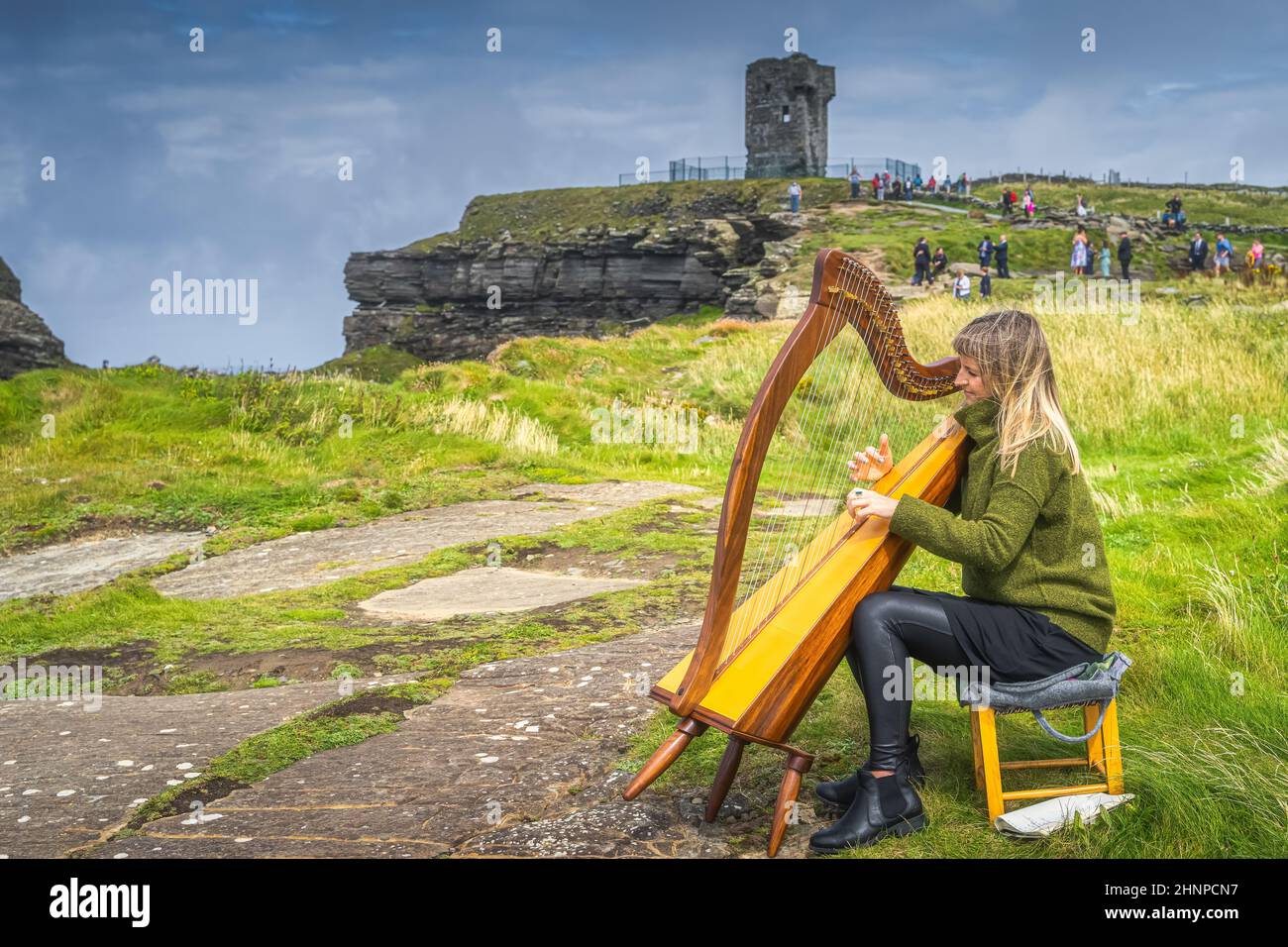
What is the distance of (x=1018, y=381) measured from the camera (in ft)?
11.4

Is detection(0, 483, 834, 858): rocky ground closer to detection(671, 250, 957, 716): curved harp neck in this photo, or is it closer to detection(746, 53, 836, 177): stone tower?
detection(671, 250, 957, 716): curved harp neck

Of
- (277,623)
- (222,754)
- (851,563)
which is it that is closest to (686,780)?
(851,563)

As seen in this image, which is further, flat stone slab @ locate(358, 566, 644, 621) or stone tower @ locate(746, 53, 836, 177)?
stone tower @ locate(746, 53, 836, 177)

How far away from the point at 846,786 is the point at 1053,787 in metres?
0.70

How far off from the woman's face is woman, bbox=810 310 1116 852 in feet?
0.22

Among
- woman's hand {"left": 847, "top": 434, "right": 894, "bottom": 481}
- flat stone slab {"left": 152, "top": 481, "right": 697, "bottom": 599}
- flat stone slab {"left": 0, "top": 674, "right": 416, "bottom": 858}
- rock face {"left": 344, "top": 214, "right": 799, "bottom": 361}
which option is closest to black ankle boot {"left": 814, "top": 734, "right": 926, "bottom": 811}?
woman's hand {"left": 847, "top": 434, "right": 894, "bottom": 481}

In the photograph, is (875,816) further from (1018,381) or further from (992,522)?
(1018,381)

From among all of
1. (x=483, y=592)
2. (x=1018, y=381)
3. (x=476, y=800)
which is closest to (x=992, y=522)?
(x=1018, y=381)

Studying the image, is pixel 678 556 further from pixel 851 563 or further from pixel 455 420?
pixel 455 420

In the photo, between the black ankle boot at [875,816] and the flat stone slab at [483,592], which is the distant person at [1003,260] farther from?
the black ankle boot at [875,816]

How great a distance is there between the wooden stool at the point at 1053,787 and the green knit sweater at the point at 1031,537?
26 centimetres

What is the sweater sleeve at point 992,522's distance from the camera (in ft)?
10.8

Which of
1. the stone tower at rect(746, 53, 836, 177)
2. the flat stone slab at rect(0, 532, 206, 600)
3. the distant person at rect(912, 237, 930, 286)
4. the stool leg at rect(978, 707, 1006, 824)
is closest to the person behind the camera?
the stool leg at rect(978, 707, 1006, 824)

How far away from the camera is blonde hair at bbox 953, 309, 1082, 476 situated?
11.1 feet
